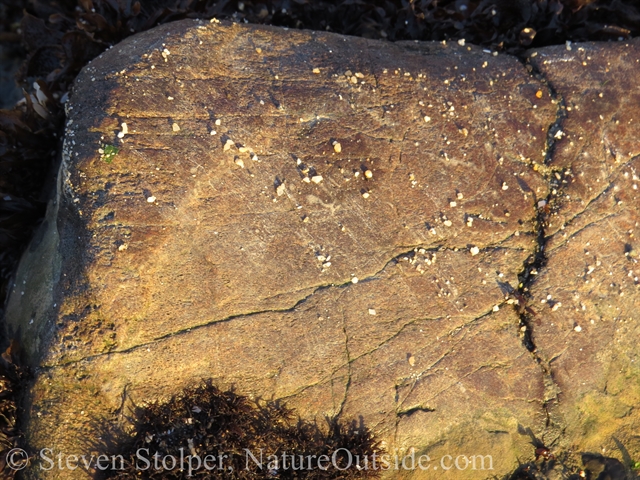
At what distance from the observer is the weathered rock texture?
338 cm

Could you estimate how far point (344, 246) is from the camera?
365 centimetres

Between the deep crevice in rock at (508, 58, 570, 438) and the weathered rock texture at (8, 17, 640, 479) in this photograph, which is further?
the deep crevice in rock at (508, 58, 570, 438)

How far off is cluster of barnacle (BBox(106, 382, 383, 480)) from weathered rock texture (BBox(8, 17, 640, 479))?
4.4 inches

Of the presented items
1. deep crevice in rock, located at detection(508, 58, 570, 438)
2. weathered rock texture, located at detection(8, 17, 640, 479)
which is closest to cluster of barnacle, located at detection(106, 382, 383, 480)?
weathered rock texture, located at detection(8, 17, 640, 479)

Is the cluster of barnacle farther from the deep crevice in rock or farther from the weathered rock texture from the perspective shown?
the deep crevice in rock

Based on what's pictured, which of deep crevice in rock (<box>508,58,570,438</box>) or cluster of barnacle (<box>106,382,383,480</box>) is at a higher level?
deep crevice in rock (<box>508,58,570,438</box>)

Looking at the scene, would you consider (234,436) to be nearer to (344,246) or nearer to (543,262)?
(344,246)

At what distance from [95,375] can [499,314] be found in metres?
2.87

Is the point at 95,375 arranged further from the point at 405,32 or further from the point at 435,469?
the point at 405,32

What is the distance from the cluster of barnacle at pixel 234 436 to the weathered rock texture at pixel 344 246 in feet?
0.37

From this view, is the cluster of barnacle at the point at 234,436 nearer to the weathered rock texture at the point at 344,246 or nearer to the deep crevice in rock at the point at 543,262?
the weathered rock texture at the point at 344,246

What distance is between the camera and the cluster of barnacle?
3.34m

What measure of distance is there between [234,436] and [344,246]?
1.51 meters

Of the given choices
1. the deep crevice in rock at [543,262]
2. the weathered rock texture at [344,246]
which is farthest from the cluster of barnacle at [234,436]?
the deep crevice in rock at [543,262]
